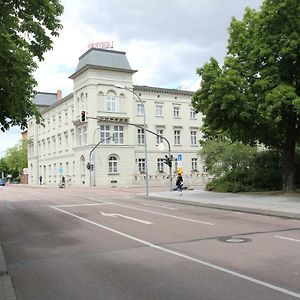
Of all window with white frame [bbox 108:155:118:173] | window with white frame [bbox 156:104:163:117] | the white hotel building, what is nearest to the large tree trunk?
the white hotel building

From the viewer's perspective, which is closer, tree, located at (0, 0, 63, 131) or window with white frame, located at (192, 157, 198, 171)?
tree, located at (0, 0, 63, 131)

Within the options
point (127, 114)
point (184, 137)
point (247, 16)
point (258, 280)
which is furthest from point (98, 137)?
point (258, 280)

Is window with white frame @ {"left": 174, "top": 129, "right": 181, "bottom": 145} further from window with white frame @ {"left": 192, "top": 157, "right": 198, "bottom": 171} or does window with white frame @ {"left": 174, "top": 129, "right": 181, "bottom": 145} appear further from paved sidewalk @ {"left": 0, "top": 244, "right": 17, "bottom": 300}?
paved sidewalk @ {"left": 0, "top": 244, "right": 17, "bottom": 300}

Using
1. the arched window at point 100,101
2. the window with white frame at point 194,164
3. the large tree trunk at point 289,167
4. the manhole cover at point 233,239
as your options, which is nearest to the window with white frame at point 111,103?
the arched window at point 100,101

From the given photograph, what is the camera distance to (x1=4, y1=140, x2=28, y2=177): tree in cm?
11731

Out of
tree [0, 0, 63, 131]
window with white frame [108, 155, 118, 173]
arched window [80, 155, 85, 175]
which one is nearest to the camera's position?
tree [0, 0, 63, 131]

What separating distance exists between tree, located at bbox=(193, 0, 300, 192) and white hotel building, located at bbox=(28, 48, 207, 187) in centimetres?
3060

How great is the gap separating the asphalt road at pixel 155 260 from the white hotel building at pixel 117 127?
44.4 meters

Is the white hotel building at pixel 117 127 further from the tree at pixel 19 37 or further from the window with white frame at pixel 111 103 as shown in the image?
the tree at pixel 19 37

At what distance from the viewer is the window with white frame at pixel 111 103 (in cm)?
6567

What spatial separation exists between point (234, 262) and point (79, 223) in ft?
28.2

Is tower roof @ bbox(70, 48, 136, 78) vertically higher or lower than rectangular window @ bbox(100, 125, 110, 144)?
higher

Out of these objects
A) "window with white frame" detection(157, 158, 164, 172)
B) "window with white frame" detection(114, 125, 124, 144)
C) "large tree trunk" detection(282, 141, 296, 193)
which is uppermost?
"window with white frame" detection(114, 125, 124, 144)

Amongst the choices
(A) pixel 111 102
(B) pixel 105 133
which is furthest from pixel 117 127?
(A) pixel 111 102
